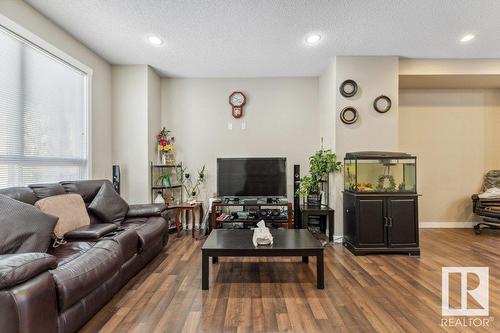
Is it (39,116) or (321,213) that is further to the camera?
(321,213)

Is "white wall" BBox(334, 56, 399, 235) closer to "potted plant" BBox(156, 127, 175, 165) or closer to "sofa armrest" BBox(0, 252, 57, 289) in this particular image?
"potted plant" BBox(156, 127, 175, 165)

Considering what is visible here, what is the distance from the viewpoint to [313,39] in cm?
328

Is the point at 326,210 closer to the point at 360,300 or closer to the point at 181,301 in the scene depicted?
the point at 360,300

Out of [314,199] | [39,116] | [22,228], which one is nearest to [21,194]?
[22,228]

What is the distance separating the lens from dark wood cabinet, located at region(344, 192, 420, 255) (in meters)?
3.30

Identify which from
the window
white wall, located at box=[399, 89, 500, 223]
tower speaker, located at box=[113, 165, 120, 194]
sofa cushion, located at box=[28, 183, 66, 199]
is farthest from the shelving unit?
white wall, located at box=[399, 89, 500, 223]

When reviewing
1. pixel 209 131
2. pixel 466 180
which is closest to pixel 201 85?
pixel 209 131

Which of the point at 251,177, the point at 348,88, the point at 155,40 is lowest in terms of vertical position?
the point at 251,177

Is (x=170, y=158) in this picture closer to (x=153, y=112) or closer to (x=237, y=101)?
(x=153, y=112)

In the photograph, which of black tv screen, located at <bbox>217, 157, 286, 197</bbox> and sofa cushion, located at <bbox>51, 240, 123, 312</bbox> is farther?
black tv screen, located at <bbox>217, 157, 286, 197</bbox>

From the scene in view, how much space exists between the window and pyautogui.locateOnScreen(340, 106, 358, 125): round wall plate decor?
3697 millimetres

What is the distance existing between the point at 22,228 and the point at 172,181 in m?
2.82

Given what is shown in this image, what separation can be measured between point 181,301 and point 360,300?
1.53 metres

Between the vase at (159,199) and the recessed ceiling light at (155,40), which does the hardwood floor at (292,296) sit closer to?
the vase at (159,199)
